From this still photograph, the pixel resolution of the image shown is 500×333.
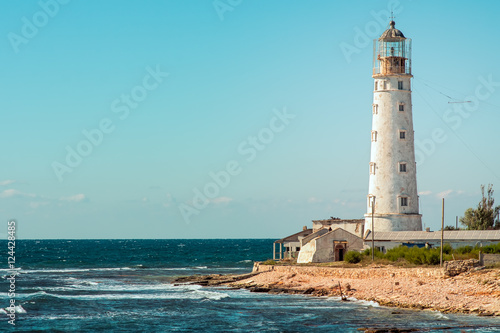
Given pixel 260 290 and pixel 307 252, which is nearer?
pixel 260 290

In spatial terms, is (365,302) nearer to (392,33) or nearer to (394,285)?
(394,285)

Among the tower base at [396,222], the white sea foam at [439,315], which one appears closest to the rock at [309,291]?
the tower base at [396,222]

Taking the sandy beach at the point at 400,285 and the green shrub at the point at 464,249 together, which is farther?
the green shrub at the point at 464,249

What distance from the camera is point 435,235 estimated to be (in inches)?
1757

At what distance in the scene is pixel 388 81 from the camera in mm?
47219

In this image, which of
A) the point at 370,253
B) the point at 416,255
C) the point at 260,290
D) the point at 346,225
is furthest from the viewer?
the point at 346,225

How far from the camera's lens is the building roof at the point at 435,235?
4403 centimetres

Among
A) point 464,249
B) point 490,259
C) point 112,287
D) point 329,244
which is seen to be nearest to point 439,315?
point 490,259

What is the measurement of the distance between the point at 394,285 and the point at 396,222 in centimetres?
1033

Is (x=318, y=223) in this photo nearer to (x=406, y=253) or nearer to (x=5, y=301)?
(x=406, y=253)

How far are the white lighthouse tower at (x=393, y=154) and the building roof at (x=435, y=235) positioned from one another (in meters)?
0.71

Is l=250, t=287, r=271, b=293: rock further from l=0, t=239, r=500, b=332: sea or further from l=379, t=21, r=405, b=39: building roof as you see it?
l=379, t=21, r=405, b=39: building roof

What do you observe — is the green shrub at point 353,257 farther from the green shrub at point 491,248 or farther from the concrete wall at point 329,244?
the green shrub at point 491,248

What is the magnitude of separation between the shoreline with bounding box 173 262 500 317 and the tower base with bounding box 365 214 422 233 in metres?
6.25
